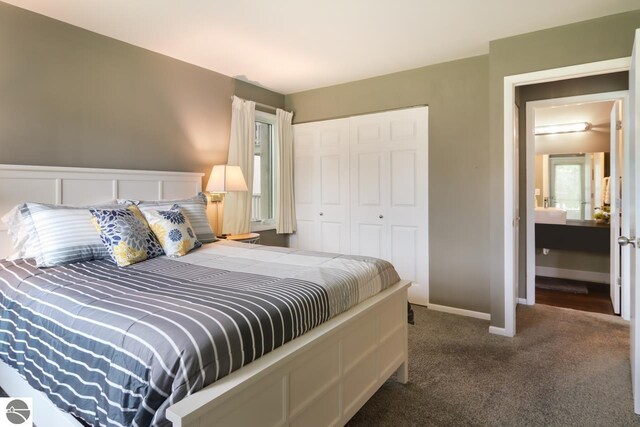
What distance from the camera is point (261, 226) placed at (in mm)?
4336

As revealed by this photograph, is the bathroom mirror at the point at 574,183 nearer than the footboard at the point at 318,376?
No

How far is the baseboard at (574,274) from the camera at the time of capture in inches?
184

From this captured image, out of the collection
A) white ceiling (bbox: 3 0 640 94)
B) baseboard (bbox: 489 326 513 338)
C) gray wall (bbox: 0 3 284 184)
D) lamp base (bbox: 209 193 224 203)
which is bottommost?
baseboard (bbox: 489 326 513 338)

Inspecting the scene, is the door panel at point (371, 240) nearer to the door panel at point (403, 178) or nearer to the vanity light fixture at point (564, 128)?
the door panel at point (403, 178)

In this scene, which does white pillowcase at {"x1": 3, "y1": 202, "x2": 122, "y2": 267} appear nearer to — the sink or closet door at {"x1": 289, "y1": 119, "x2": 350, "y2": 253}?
closet door at {"x1": 289, "y1": 119, "x2": 350, "y2": 253}

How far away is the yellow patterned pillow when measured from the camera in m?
2.42

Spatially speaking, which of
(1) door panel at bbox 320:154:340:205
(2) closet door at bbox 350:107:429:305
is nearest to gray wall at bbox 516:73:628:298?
(2) closet door at bbox 350:107:429:305

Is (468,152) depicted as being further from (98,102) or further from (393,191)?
(98,102)

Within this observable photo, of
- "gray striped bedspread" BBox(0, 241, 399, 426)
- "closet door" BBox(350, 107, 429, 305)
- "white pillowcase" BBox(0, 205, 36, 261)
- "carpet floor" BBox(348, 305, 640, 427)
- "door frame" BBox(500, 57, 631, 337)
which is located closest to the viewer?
"gray striped bedspread" BBox(0, 241, 399, 426)

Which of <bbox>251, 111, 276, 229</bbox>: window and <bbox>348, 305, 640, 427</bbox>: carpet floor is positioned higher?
<bbox>251, 111, 276, 229</bbox>: window

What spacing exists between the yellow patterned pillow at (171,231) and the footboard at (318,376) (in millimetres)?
1259

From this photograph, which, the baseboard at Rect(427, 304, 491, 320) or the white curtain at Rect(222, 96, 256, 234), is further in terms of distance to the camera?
the white curtain at Rect(222, 96, 256, 234)

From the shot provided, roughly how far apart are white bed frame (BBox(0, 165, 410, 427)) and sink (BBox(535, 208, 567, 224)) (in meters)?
3.85

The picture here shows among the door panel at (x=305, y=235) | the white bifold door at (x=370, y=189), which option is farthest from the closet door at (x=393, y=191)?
the door panel at (x=305, y=235)
